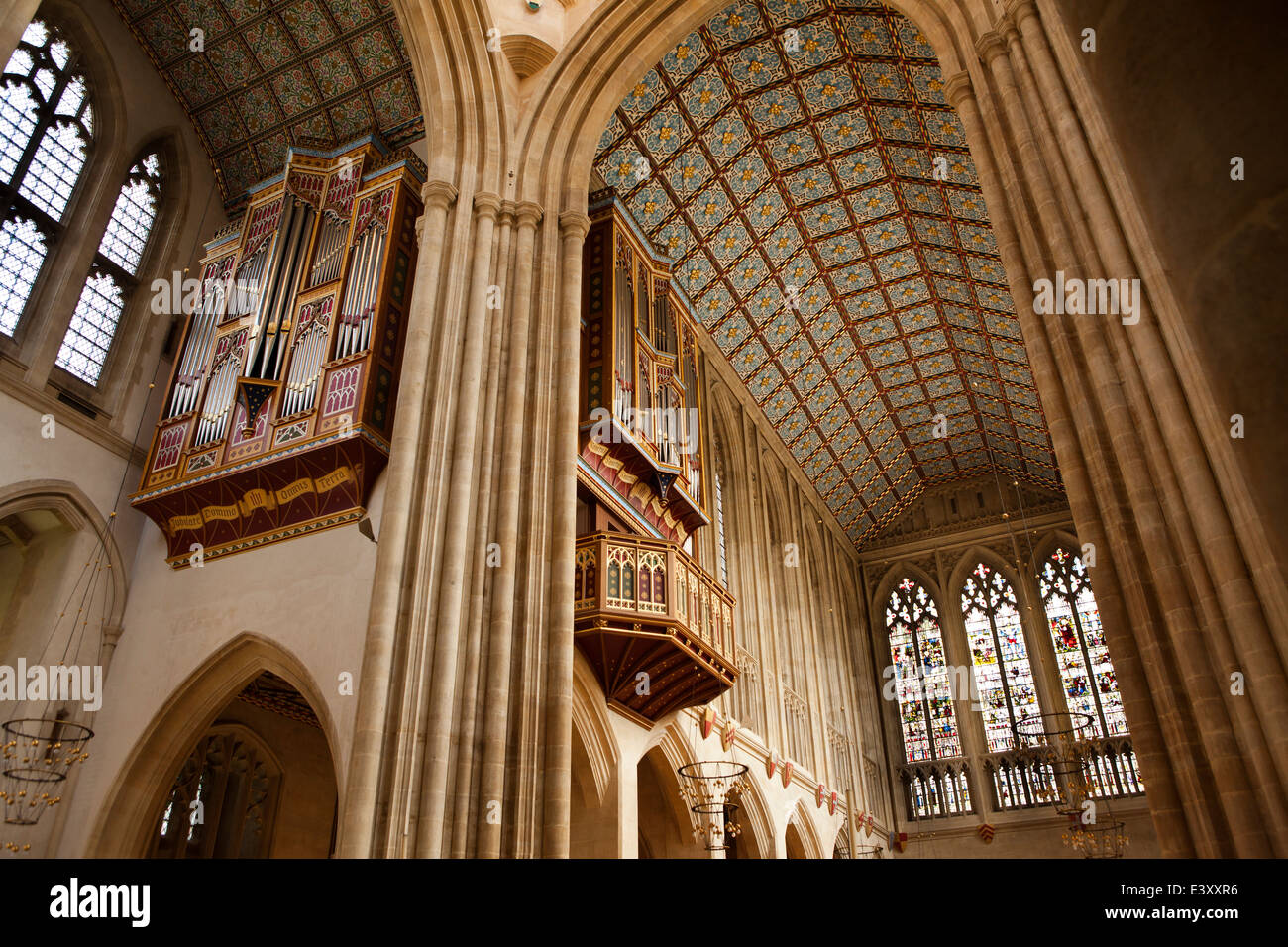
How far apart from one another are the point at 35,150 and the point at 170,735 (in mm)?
6634

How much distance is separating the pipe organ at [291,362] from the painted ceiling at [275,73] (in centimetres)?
126

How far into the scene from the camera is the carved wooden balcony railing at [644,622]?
394 inches

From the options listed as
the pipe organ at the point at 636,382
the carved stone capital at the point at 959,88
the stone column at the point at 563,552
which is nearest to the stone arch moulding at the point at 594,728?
the pipe organ at the point at 636,382

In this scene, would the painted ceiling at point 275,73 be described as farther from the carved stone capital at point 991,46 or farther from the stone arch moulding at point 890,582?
the stone arch moulding at point 890,582

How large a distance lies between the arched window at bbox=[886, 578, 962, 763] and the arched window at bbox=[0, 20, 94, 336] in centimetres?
1793

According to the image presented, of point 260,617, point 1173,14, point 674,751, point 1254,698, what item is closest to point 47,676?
point 260,617

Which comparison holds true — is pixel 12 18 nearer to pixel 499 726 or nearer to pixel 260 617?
pixel 499 726

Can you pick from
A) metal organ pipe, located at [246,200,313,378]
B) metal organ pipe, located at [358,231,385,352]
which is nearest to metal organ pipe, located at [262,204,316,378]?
metal organ pipe, located at [246,200,313,378]

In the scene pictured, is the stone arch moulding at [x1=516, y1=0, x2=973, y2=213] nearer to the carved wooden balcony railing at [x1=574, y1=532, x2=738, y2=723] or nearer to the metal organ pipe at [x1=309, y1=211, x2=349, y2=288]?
the metal organ pipe at [x1=309, y1=211, x2=349, y2=288]

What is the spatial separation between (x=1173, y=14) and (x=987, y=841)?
20603mm

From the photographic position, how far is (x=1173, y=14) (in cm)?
109

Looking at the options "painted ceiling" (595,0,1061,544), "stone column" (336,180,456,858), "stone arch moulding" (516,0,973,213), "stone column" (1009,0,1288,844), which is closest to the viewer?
"stone column" (1009,0,1288,844)

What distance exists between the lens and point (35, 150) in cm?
1083

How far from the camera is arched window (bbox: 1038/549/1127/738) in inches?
761
